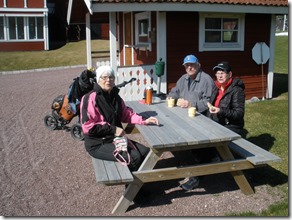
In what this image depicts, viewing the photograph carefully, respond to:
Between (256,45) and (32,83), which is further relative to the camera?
(32,83)

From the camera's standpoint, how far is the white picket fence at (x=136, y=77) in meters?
8.82

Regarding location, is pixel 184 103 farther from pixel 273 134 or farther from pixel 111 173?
pixel 273 134

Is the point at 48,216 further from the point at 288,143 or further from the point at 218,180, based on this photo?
the point at 288,143

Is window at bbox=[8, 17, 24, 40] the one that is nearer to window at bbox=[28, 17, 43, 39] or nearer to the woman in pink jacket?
window at bbox=[28, 17, 43, 39]

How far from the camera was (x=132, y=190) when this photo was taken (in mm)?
3877

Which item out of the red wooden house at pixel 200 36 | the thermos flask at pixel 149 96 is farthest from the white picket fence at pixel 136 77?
the thermos flask at pixel 149 96

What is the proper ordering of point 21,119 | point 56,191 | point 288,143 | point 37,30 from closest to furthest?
point 56,191 < point 288,143 < point 21,119 < point 37,30

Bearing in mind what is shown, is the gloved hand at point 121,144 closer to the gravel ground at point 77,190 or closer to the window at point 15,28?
the gravel ground at point 77,190

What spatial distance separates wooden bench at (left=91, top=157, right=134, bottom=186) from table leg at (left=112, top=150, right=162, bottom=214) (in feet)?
0.63

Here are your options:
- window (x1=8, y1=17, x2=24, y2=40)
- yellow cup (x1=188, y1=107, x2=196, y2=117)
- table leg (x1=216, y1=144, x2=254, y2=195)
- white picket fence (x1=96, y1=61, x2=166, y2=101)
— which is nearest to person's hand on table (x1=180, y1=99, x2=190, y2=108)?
yellow cup (x1=188, y1=107, x2=196, y2=117)

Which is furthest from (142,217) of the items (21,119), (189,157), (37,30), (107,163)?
(37,30)

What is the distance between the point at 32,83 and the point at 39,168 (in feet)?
33.0

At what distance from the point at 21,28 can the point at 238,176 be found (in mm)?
26771

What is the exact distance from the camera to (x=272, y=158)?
405 cm
